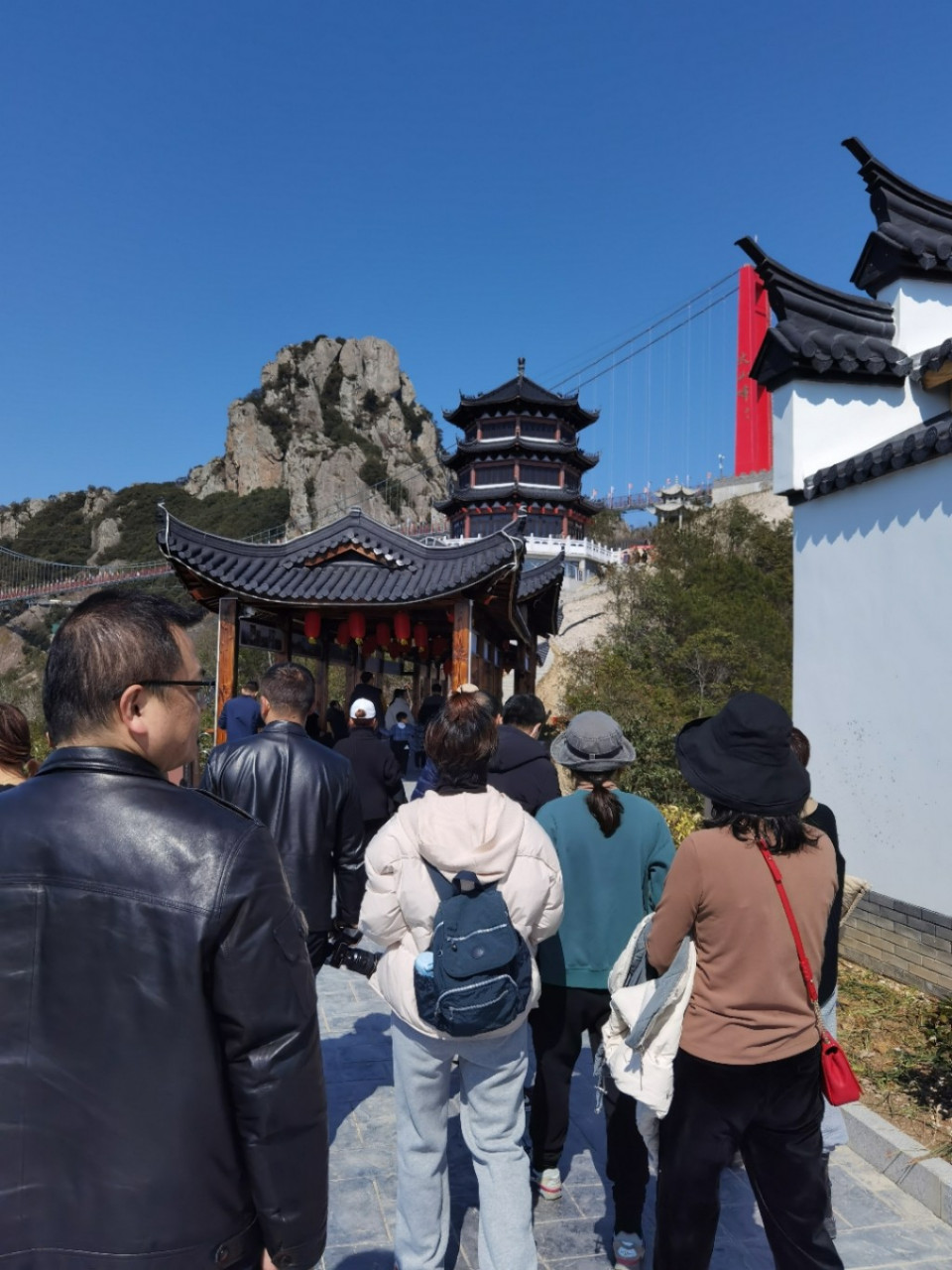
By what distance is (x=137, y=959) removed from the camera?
1325 millimetres

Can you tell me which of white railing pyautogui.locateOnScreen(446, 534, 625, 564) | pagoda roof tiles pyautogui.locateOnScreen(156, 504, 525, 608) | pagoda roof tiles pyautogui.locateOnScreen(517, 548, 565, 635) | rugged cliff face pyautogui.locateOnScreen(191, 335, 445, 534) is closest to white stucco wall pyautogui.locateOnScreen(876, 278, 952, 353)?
pagoda roof tiles pyautogui.locateOnScreen(156, 504, 525, 608)

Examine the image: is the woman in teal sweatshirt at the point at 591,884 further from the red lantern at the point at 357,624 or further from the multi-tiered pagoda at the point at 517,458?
the multi-tiered pagoda at the point at 517,458

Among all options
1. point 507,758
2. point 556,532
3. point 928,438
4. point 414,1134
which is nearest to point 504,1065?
point 414,1134

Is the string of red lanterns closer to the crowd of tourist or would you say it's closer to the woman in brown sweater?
the crowd of tourist

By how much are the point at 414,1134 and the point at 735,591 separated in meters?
23.6

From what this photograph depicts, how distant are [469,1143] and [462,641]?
743 cm

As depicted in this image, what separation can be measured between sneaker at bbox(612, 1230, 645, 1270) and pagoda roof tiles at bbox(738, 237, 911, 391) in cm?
557

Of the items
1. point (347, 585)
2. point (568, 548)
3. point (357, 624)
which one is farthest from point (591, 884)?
point (568, 548)

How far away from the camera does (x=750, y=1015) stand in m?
2.15

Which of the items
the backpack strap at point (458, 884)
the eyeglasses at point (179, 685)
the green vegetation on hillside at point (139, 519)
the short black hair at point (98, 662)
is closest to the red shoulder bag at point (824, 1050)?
the backpack strap at point (458, 884)

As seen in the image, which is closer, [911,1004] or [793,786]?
[793,786]

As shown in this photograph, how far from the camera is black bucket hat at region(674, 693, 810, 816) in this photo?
2.20 metres

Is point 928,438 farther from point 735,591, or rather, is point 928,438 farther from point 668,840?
point 735,591

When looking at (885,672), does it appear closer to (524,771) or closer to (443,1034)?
(524,771)
